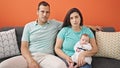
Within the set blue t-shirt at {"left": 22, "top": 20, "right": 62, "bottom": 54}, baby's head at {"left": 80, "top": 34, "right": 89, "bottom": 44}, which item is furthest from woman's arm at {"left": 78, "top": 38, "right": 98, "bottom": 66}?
blue t-shirt at {"left": 22, "top": 20, "right": 62, "bottom": 54}

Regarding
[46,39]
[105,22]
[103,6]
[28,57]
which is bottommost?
[28,57]

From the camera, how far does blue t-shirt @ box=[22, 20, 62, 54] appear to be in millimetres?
2473

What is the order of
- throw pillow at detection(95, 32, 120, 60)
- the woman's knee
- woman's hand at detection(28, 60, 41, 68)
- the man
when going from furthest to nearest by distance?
1. throw pillow at detection(95, 32, 120, 60)
2. the man
3. woman's hand at detection(28, 60, 41, 68)
4. the woman's knee

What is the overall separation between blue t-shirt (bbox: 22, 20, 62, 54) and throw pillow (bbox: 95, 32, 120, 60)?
63cm

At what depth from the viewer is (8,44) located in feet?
8.23

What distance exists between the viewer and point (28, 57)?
7.50 ft

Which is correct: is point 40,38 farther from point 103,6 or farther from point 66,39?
point 103,6

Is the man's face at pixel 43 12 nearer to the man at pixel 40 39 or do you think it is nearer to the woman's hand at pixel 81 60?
the man at pixel 40 39

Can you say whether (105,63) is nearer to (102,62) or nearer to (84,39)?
(102,62)

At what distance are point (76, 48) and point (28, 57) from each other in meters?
0.59

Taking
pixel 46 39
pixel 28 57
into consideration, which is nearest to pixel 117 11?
pixel 46 39

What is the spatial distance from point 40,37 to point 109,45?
35.9 inches

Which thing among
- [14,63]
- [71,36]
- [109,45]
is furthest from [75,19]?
[14,63]

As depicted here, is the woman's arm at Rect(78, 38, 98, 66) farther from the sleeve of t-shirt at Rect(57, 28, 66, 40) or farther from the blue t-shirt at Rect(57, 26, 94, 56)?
the sleeve of t-shirt at Rect(57, 28, 66, 40)
